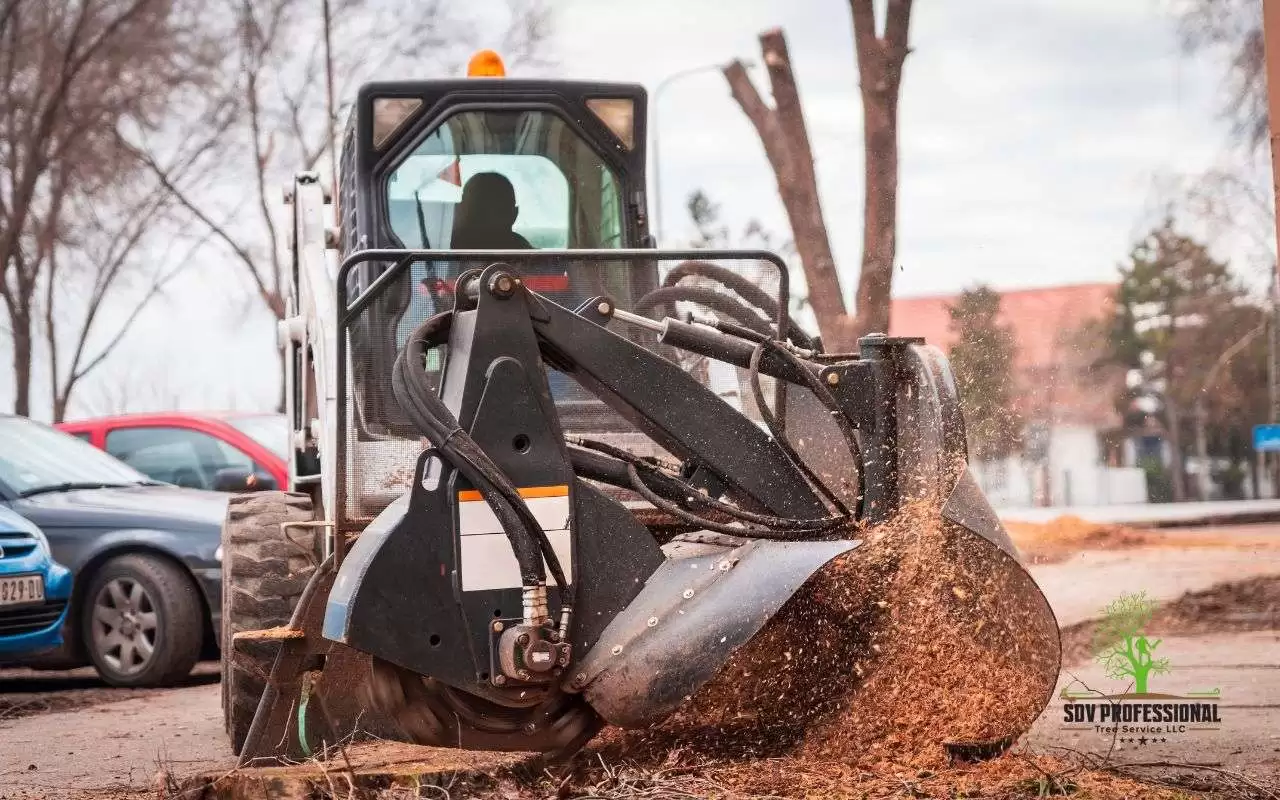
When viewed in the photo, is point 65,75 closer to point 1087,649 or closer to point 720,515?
point 1087,649

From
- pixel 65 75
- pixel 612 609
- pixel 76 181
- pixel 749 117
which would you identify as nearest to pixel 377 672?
pixel 612 609

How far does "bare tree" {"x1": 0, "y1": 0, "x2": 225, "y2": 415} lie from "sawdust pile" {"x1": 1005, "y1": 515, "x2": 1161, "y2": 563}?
12.3 m

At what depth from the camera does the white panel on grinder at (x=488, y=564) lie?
4.71 meters

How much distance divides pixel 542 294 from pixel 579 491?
1.15m

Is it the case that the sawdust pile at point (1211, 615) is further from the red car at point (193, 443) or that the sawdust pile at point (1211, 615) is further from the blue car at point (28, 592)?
the blue car at point (28, 592)

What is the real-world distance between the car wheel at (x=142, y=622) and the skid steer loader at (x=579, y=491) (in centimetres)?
378

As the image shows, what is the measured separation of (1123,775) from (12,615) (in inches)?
260

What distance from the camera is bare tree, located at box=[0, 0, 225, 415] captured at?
21.2m

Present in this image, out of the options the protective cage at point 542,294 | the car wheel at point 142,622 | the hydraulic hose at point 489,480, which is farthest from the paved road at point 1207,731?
the car wheel at point 142,622

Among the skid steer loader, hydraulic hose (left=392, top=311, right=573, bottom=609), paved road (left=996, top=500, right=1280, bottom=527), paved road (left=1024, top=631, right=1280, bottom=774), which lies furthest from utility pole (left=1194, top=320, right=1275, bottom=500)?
hydraulic hose (left=392, top=311, right=573, bottom=609)

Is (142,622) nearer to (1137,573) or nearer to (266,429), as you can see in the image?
(266,429)

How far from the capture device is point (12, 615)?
380 inches

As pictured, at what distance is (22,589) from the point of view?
9664 millimetres

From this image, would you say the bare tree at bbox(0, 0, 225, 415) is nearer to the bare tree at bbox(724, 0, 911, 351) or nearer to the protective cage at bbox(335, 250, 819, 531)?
the bare tree at bbox(724, 0, 911, 351)
